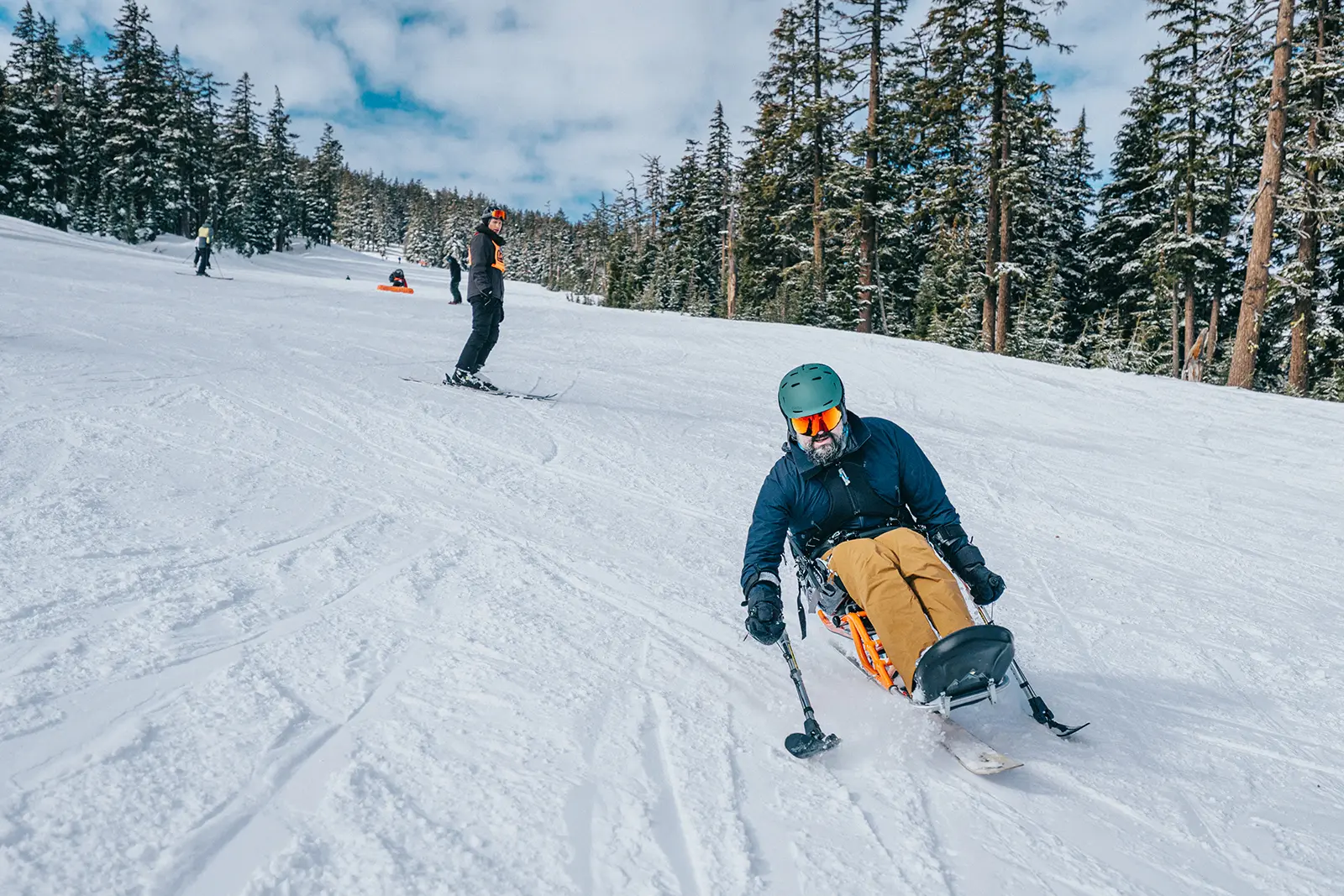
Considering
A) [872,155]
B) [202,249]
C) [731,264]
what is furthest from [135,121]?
[872,155]

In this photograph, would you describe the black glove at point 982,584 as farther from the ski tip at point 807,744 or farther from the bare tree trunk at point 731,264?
the bare tree trunk at point 731,264

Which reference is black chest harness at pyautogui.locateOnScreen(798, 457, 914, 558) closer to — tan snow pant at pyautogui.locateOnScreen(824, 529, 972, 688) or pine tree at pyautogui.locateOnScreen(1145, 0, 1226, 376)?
tan snow pant at pyautogui.locateOnScreen(824, 529, 972, 688)

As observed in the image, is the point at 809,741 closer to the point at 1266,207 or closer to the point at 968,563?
the point at 968,563

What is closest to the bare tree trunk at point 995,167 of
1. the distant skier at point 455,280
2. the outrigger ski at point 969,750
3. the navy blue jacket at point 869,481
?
the distant skier at point 455,280

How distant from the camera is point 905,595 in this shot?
2789mm

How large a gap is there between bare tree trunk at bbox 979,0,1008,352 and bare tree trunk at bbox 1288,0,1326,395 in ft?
22.4

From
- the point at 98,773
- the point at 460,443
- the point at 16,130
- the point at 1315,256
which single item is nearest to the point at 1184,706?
the point at 98,773

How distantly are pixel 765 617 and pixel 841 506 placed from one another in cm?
68

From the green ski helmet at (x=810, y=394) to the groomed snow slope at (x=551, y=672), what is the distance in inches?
50.4

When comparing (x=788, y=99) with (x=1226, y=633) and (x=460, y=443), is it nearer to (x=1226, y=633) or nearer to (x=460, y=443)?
(x=460, y=443)

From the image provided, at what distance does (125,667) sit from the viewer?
2.68 metres

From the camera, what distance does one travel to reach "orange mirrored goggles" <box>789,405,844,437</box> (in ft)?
10.8

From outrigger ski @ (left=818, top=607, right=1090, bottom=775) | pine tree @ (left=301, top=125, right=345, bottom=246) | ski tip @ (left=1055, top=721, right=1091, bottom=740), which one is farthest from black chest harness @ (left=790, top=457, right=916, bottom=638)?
pine tree @ (left=301, top=125, right=345, bottom=246)

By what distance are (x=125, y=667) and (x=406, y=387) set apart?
6.43 meters
